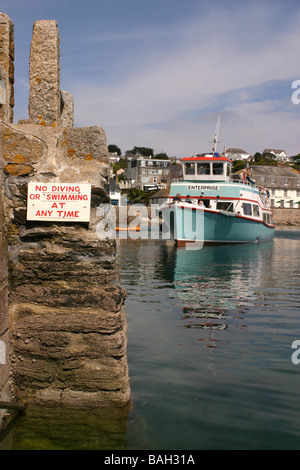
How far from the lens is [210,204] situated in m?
33.5

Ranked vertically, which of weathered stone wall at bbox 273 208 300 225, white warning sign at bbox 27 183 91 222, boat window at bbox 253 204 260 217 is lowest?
white warning sign at bbox 27 183 91 222

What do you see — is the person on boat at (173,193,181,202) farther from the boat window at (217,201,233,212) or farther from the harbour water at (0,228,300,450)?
the harbour water at (0,228,300,450)

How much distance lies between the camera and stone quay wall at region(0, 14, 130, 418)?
14.9 feet

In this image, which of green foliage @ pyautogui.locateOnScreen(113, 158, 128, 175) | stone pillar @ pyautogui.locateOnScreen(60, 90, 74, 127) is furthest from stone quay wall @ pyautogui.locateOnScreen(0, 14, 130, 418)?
green foliage @ pyautogui.locateOnScreen(113, 158, 128, 175)

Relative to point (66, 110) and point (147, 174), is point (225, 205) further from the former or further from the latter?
point (147, 174)

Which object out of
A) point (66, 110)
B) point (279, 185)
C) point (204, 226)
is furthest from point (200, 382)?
point (279, 185)

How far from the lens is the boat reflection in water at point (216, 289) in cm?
920

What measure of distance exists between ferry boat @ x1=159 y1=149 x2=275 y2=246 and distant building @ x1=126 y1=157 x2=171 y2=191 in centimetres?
7532

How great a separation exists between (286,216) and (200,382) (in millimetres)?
92960

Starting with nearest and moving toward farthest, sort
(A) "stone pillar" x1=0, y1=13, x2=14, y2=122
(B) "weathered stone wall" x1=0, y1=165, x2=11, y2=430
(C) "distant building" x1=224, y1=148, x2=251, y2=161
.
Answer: (B) "weathered stone wall" x1=0, y1=165, x2=11, y2=430
(A) "stone pillar" x1=0, y1=13, x2=14, y2=122
(C) "distant building" x1=224, y1=148, x2=251, y2=161

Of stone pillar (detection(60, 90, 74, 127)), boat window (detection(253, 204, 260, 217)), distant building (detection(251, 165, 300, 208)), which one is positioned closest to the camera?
stone pillar (detection(60, 90, 74, 127))

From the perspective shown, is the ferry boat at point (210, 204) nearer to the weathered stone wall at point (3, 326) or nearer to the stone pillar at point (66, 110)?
the stone pillar at point (66, 110)

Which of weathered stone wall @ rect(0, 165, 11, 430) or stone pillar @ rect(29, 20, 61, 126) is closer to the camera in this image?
weathered stone wall @ rect(0, 165, 11, 430)

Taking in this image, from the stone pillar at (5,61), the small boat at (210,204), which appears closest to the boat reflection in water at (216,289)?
the stone pillar at (5,61)
